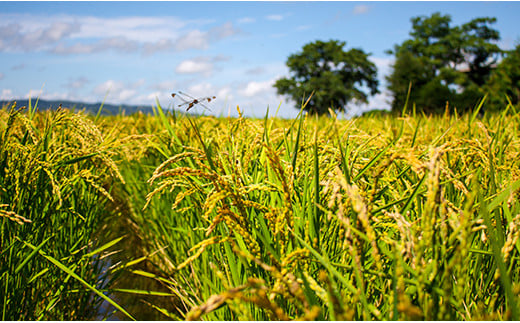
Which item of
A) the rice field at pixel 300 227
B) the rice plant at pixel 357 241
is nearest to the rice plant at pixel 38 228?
the rice field at pixel 300 227

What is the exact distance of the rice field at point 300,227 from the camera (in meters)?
0.69

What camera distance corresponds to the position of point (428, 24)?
51344mm

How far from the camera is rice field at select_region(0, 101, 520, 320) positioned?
689 millimetres

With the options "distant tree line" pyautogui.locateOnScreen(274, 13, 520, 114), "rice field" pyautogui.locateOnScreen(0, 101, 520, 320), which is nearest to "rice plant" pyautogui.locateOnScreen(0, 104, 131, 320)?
"rice field" pyautogui.locateOnScreen(0, 101, 520, 320)

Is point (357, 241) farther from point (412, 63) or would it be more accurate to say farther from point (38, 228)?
point (412, 63)

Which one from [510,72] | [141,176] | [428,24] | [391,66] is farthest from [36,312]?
[428,24]

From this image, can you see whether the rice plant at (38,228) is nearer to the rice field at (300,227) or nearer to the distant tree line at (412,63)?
the rice field at (300,227)

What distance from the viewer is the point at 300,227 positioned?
3.56 ft

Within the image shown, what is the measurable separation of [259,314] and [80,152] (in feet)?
3.76

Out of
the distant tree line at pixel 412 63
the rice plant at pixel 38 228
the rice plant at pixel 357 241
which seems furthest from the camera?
the distant tree line at pixel 412 63

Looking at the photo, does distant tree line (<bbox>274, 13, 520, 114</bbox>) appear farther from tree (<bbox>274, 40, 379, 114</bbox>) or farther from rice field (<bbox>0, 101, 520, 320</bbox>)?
rice field (<bbox>0, 101, 520, 320</bbox>)

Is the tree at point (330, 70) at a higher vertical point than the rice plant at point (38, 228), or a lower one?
higher

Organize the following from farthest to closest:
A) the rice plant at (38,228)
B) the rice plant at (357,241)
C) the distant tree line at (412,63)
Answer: the distant tree line at (412,63), the rice plant at (38,228), the rice plant at (357,241)

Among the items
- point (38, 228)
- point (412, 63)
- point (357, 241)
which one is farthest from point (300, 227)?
point (412, 63)
